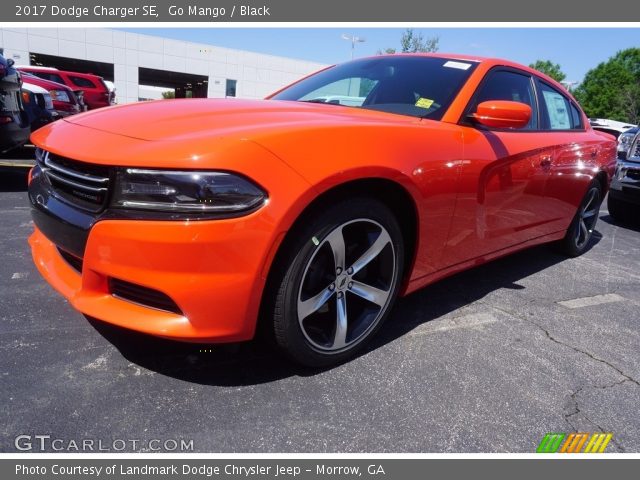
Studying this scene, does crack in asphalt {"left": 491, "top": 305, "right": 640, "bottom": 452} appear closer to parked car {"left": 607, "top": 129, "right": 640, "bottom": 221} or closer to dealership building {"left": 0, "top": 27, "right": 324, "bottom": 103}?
parked car {"left": 607, "top": 129, "right": 640, "bottom": 221}

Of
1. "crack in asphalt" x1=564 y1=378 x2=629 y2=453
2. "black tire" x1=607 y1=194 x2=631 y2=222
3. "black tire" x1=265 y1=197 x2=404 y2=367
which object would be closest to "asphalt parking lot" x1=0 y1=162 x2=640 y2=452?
"crack in asphalt" x1=564 y1=378 x2=629 y2=453

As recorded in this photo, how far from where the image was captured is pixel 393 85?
276cm

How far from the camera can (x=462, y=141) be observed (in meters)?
2.34

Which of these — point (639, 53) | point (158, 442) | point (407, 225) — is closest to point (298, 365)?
point (158, 442)

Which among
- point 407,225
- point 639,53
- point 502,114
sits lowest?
point 407,225

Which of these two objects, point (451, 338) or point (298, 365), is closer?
point (298, 365)

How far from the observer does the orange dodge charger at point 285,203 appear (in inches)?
62.0

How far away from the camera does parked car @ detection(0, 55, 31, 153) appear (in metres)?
4.78

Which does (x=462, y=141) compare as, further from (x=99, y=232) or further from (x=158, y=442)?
(x=158, y=442)

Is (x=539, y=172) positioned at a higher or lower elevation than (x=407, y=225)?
higher

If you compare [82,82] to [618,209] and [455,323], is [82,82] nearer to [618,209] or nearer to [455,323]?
[618,209]

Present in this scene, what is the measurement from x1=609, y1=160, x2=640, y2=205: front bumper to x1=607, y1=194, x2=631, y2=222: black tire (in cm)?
19

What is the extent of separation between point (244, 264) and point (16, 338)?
1.30 meters

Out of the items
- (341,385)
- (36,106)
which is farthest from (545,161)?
(36,106)
